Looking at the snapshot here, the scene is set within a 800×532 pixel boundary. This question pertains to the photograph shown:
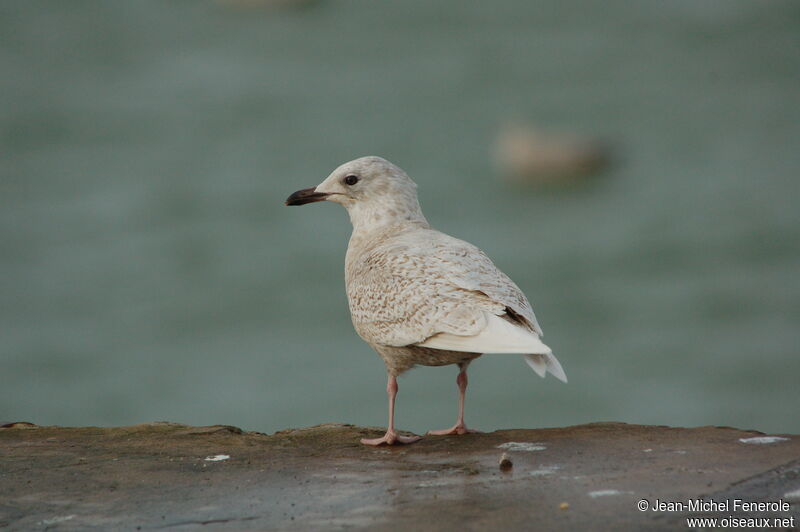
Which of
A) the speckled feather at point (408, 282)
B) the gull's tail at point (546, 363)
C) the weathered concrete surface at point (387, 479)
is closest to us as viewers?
the weathered concrete surface at point (387, 479)

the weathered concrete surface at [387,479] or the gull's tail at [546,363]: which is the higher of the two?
the gull's tail at [546,363]

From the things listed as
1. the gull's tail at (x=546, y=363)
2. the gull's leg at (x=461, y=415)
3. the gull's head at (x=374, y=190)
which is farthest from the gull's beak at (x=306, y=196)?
the gull's tail at (x=546, y=363)

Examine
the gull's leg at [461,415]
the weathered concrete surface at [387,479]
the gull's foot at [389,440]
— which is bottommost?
the weathered concrete surface at [387,479]

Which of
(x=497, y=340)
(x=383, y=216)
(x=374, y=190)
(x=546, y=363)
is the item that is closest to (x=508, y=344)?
(x=497, y=340)

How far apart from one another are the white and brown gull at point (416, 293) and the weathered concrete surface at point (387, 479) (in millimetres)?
478

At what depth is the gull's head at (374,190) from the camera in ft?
23.4

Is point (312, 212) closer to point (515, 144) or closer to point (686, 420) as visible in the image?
point (515, 144)

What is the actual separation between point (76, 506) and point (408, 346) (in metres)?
2.06

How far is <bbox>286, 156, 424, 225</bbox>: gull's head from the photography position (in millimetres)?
7121

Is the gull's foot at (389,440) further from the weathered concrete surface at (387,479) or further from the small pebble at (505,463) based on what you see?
the small pebble at (505,463)

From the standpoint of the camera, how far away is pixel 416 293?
6.02m

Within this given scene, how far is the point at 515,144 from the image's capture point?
33.7m

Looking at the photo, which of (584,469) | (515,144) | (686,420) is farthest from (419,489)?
(515,144)

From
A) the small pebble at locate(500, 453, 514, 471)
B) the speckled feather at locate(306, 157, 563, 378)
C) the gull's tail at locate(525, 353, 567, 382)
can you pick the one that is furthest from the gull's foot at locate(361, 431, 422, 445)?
the small pebble at locate(500, 453, 514, 471)
